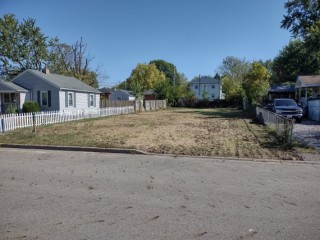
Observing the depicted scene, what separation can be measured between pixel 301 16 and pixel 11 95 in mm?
40564

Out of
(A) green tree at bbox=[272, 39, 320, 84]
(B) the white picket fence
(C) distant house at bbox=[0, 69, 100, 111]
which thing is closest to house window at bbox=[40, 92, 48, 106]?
(C) distant house at bbox=[0, 69, 100, 111]

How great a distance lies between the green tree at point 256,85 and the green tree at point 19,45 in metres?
31.4

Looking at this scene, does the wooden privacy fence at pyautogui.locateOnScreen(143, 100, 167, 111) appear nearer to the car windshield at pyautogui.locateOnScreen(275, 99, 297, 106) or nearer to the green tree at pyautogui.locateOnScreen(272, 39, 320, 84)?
the car windshield at pyautogui.locateOnScreen(275, 99, 297, 106)

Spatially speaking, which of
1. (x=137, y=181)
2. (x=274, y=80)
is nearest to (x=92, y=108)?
(x=137, y=181)

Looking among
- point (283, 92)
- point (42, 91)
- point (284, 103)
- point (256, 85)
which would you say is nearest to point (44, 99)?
point (42, 91)

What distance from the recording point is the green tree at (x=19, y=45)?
4188 cm

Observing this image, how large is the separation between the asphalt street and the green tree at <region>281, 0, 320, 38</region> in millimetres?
41417

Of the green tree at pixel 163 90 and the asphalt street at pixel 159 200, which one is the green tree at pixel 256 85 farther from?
the asphalt street at pixel 159 200

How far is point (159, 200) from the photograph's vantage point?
5.21 metres

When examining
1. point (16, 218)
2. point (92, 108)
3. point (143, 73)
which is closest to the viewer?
point (16, 218)

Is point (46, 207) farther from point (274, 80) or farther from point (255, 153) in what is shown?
point (274, 80)

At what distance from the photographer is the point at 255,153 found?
9641 mm

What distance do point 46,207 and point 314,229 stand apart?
4.14 m

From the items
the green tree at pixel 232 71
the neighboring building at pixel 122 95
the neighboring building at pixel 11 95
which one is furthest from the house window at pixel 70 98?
the green tree at pixel 232 71
